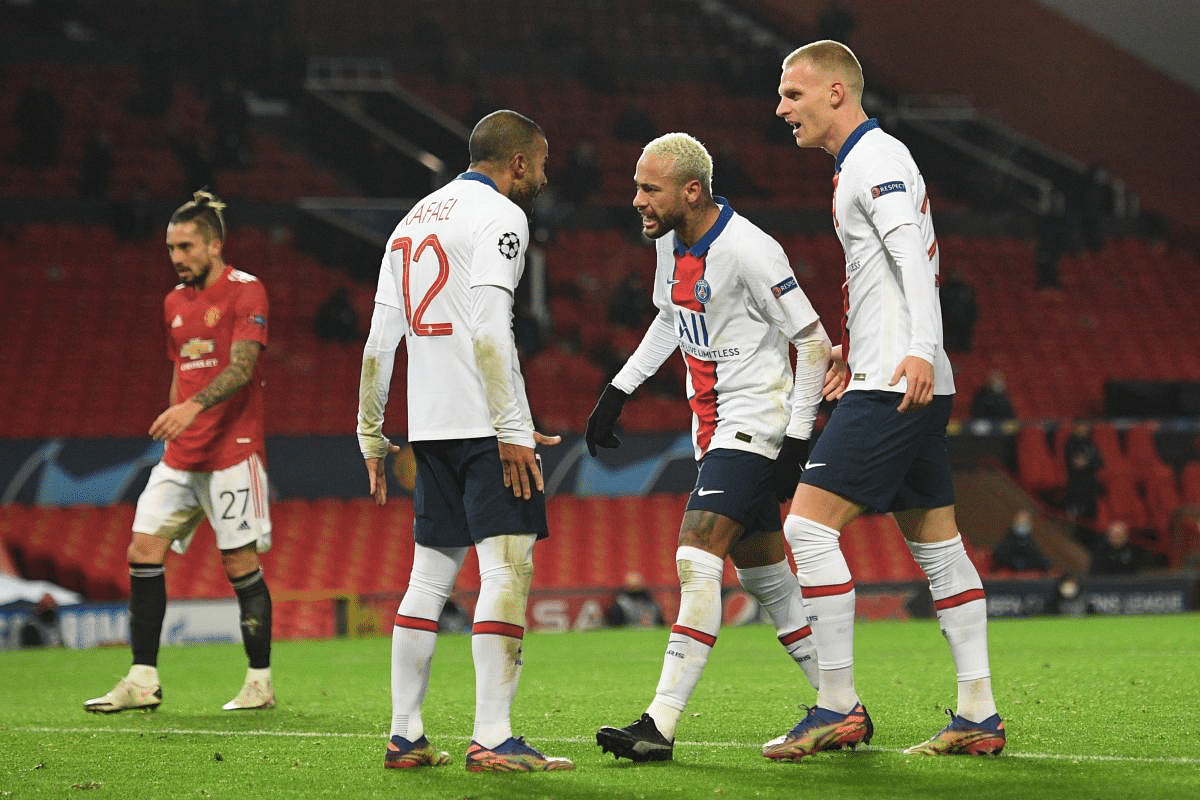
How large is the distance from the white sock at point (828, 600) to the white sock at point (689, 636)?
0.28 meters

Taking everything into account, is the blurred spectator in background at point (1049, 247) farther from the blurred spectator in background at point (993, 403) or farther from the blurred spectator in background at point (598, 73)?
the blurred spectator in background at point (598, 73)

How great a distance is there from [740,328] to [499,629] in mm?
1350

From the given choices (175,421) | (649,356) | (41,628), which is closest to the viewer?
(649,356)

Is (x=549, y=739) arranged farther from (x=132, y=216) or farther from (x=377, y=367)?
(x=132, y=216)

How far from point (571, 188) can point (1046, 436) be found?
9.17 metres

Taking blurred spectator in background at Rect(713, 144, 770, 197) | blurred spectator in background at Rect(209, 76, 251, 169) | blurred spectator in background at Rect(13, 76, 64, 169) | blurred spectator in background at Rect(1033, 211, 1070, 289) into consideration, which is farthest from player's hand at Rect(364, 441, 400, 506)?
blurred spectator in background at Rect(1033, 211, 1070, 289)

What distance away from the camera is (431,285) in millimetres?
5039

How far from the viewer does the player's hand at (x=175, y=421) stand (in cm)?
670

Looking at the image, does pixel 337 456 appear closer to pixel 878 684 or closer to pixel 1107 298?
pixel 878 684

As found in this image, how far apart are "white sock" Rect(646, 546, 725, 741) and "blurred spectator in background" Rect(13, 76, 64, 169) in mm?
21523

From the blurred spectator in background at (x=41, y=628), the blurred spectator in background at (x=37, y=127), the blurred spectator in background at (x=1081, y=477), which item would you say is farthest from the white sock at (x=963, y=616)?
the blurred spectator in background at (x=37, y=127)

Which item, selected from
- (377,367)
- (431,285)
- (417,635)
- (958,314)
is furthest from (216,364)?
(958,314)

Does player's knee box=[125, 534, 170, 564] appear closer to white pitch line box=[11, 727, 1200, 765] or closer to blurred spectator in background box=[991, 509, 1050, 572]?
white pitch line box=[11, 727, 1200, 765]

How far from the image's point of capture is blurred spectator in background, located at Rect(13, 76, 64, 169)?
78.4ft
